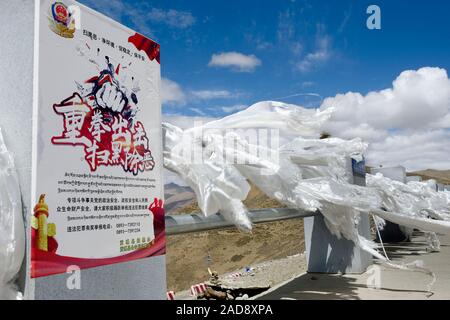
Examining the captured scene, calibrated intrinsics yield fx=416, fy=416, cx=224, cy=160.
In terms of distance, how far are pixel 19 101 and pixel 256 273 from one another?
26.7 ft

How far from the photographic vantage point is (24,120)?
2533mm

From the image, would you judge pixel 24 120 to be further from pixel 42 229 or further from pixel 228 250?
pixel 228 250

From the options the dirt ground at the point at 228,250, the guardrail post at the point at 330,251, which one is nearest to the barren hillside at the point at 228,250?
the dirt ground at the point at 228,250

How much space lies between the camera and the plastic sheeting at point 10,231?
2369 millimetres

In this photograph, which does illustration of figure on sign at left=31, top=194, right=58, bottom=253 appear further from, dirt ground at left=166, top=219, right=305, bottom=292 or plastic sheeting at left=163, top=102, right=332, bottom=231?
dirt ground at left=166, top=219, right=305, bottom=292

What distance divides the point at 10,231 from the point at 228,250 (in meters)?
26.4

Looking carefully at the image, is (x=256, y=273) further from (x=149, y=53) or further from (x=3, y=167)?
(x=3, y=167)

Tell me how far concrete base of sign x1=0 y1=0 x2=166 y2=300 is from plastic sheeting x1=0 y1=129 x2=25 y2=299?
37mm

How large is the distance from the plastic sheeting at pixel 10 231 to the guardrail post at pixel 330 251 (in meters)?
5.64

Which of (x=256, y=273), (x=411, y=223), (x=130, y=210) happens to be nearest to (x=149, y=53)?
(x=130, y=210)

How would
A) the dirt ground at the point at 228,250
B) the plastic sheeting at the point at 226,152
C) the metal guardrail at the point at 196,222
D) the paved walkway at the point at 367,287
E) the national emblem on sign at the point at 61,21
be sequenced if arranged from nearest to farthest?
the national emblem on sign at the point at 61,21, the metal guardrail at the point at 196,222, the plastic sheeting at the point at 226,152, the paved walkway at the point at 367,287, the dirt ground at the point at 228,250

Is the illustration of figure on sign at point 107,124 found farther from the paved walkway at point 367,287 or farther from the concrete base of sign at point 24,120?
the paved walkway at point 367,287

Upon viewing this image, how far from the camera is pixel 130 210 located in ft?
10.1

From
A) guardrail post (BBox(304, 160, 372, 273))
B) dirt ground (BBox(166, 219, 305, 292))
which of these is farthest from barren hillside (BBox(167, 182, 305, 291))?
guardrail post (BBox(304, 160, 372, 273))
